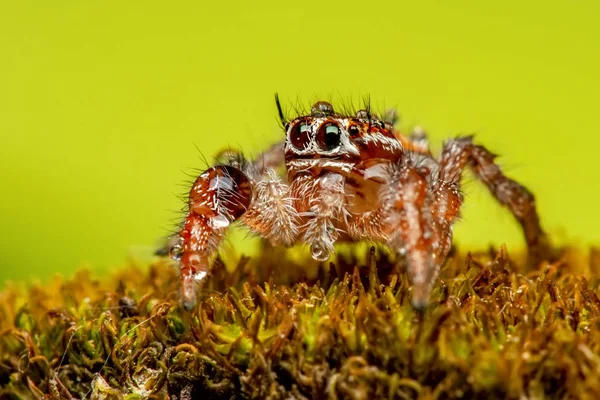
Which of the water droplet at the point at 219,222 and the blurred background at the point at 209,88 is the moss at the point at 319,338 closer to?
the water droplet at the point at 219,222

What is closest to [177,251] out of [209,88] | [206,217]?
[206,217]

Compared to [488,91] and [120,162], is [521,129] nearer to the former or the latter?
[488,91]

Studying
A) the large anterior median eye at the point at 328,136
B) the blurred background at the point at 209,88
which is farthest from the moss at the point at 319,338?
the blurred background at the point at 209,88

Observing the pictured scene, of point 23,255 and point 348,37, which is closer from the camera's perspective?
point 23,255

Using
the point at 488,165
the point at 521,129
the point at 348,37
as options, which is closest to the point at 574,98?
the point at 521,129

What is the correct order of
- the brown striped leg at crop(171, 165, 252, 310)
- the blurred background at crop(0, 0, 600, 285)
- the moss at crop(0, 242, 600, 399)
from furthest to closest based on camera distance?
the blurred background at crop(0, 0, 600, 285)
the brown striped leg at crop(171, 165, 252, 310)
the moss at crop(0, 242, 600, 399)

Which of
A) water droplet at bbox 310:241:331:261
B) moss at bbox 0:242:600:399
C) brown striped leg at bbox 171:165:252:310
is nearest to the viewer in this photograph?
moss at bbox 0:242:600:399

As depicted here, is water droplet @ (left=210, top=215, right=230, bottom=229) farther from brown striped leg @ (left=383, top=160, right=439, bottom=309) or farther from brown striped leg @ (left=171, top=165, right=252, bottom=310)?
brown striped leg @ (left=383, top=160, right=439, bottom=309)

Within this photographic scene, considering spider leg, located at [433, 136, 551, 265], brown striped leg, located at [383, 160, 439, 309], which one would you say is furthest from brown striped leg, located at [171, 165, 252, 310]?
spider leg, located at [433, 136, 551, 265]
